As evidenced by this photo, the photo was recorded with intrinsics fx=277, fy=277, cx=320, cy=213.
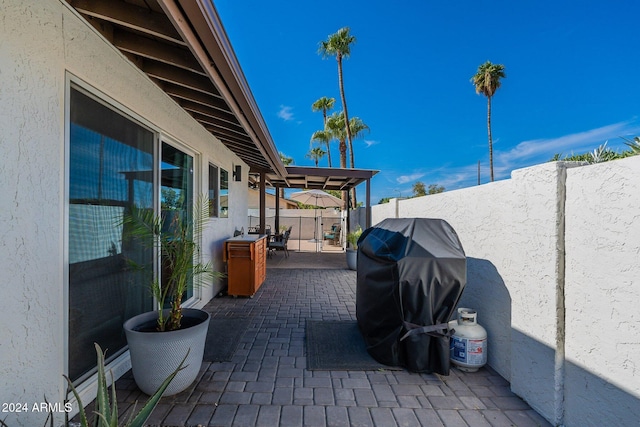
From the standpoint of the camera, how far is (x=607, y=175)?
1.61m

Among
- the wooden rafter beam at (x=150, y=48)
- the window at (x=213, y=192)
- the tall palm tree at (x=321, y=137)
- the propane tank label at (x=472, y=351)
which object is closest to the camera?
the wooden rafter beam at (x=150, y=48)

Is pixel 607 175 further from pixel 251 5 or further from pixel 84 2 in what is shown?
pixel 251 5

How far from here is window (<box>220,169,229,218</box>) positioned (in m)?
5.32

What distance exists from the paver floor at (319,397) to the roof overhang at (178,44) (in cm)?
255

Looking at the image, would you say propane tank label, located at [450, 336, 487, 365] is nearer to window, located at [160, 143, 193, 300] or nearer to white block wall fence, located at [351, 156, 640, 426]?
white block wall fence, located at [351, 156, 640, 426]

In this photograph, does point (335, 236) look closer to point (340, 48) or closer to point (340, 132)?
point (340, 132)

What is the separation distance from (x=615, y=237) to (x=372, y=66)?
17.3m

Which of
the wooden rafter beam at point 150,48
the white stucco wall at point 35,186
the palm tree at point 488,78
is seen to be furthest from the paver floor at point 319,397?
the palm tree at point 488,78

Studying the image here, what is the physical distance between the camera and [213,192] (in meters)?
4.88

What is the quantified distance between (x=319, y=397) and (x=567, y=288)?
1.96m

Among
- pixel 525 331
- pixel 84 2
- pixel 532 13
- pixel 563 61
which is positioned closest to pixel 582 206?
pixel 525 331

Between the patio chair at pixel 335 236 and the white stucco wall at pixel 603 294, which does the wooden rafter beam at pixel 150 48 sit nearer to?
the white stucco wall at pixel 603 294

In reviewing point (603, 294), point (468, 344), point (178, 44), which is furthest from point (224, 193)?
point (603, 294)

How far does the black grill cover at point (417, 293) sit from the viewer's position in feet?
8.11
